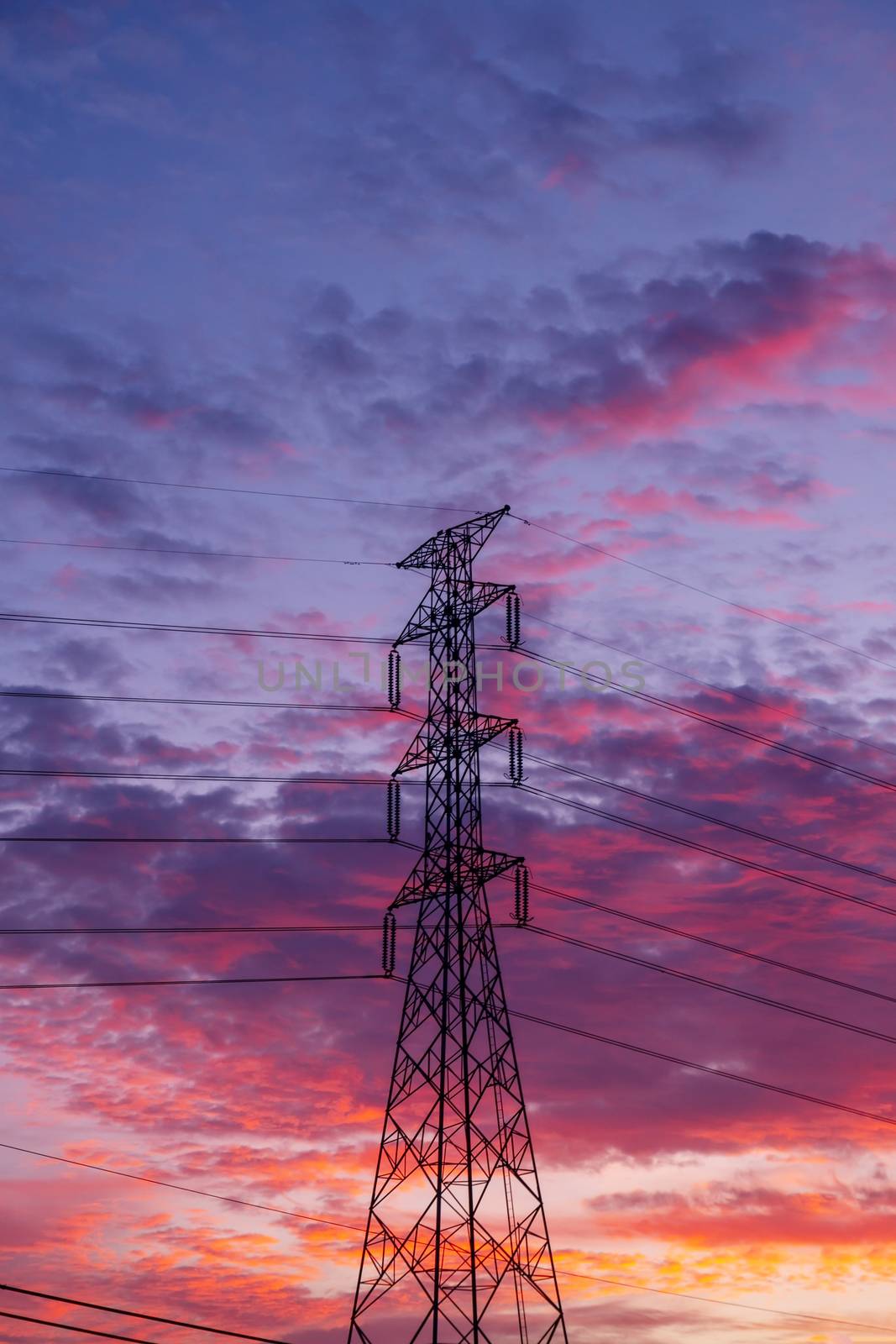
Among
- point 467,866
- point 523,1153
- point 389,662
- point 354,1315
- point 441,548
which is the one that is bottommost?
point 354,1315

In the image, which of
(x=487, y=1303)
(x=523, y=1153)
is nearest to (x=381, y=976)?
(x=523, y=1153)

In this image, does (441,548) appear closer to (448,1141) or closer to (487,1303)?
(448,1141)

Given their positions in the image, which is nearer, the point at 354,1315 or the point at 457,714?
the point at 354,1315

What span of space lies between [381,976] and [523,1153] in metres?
6.71

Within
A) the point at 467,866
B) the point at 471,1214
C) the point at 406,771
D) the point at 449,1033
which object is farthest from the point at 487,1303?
the point at 406,771

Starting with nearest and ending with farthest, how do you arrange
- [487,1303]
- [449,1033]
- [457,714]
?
1. [487,1303]
2. [449,1033]
3. [457,714]

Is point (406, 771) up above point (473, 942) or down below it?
above

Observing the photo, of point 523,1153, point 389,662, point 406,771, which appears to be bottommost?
point 523,1153

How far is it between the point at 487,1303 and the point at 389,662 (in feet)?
62.3

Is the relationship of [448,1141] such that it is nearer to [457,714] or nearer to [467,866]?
[467,866]

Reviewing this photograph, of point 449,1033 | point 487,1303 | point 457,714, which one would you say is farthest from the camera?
point 457,714

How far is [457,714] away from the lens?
4966 cm

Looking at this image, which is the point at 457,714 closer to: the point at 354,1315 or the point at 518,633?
the point at 518,633

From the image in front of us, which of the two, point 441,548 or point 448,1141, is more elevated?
point 441,548
